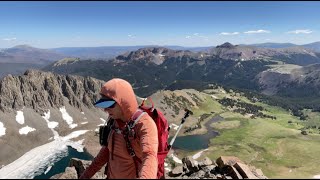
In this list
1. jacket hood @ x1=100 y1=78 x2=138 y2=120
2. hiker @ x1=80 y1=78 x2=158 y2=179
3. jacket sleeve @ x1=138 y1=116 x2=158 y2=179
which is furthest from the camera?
jacket hood @ x1=100 y1=78 x2=138 y2=120

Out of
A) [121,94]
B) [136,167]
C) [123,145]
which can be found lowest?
[136,167]

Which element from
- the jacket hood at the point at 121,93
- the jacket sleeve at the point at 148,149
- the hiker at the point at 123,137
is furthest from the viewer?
the jacket hood at the point at 121,93

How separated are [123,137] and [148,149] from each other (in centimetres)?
174

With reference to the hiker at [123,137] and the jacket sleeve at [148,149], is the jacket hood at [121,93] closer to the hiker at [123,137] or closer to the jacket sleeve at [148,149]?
the hiker at [123,137]

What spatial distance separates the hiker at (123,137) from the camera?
36.8 feet

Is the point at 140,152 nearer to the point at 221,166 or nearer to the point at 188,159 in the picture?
the point at 221,166

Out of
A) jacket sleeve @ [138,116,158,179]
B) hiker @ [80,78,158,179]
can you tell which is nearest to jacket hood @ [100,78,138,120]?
hiker @ [80,78,158,179]

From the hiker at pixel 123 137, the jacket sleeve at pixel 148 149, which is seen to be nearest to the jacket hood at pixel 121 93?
the hiker at pixel 123 137

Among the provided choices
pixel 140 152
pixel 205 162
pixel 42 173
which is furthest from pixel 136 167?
pixel 42 173

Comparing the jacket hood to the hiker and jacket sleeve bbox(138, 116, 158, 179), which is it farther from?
jacket sleeve bbox(138, 116, 158, 179)

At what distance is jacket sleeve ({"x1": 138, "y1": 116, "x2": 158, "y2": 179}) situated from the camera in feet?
35.2

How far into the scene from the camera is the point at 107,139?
45.5 ft

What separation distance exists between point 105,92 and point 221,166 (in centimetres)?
2334

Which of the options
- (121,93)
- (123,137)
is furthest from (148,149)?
(121,93)
